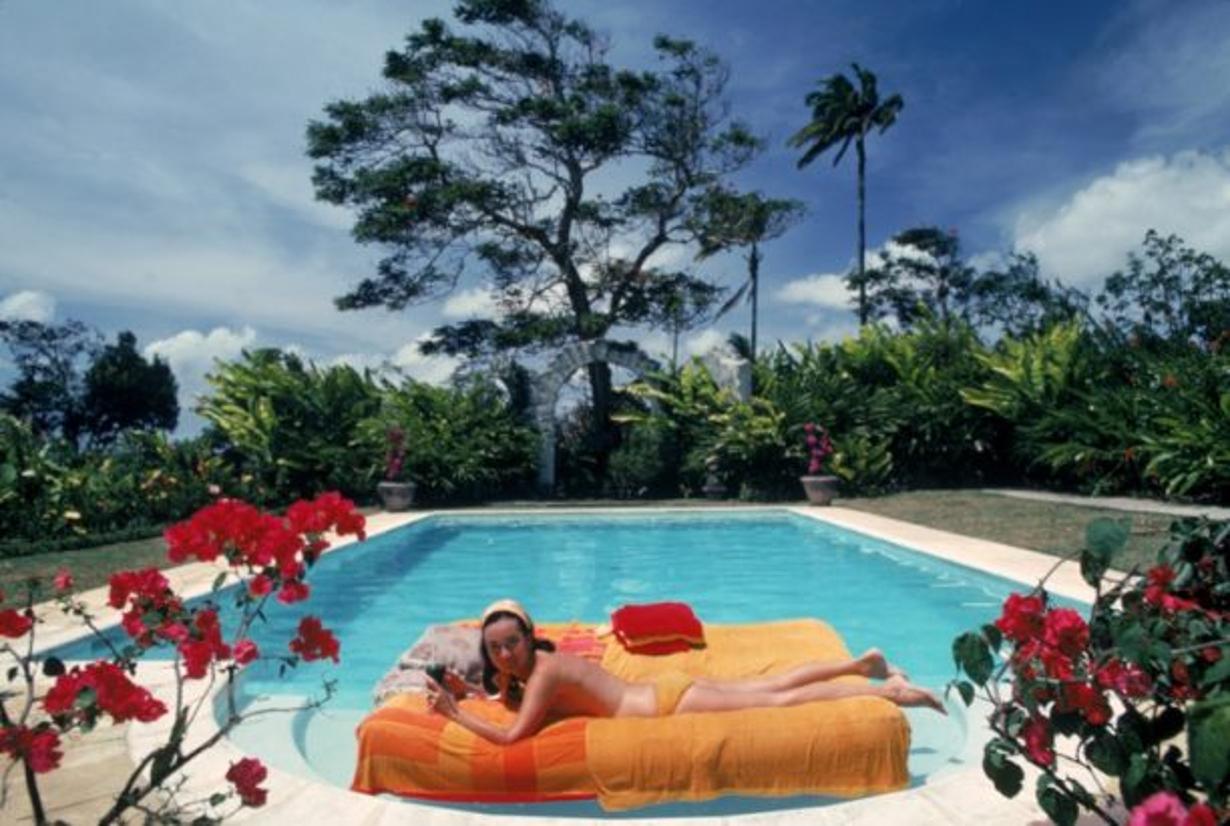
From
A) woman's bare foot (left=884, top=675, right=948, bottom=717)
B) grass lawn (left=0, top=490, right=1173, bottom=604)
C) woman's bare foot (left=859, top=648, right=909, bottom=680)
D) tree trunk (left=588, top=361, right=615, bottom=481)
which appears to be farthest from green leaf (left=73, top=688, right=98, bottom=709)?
tree trunk (left=588, top=361, right=615, bottom=481)

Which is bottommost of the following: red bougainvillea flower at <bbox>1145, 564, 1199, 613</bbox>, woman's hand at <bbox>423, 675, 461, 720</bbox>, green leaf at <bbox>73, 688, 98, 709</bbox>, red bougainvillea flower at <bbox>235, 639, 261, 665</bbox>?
woman's hand at <bbox>423, 675, 461, 720</bbox>

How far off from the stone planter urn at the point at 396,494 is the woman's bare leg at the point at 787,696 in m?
11.5

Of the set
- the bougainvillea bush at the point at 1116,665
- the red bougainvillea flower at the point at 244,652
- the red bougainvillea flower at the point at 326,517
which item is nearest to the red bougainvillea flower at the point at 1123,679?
the bougainvillea bush at the point at 1116,665

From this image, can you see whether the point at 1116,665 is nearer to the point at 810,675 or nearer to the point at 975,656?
the point at 975,656

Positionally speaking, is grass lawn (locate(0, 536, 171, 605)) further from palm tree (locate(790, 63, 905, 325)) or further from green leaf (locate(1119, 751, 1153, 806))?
palm tree (locate(790, 63, 905, 325))

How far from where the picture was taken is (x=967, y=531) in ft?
33.1

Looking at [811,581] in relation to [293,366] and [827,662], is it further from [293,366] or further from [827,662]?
[293,366]

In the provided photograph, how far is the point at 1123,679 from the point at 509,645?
94.6 inches

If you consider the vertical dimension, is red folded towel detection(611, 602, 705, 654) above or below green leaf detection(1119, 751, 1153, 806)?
below

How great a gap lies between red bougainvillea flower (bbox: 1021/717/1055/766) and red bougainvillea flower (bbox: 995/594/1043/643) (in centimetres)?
15

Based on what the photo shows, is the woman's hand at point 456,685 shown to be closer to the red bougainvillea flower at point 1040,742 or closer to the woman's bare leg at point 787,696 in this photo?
the woman's bare leg at point 787,696

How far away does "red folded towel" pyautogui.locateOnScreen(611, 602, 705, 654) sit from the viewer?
15.5ft

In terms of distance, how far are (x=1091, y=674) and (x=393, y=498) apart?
13797mm

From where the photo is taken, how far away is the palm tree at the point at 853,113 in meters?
31.7
